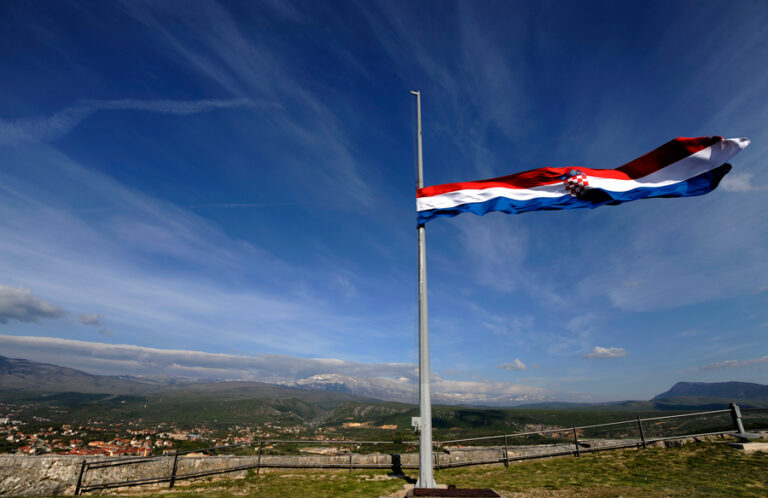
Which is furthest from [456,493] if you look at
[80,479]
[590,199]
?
[80,479]

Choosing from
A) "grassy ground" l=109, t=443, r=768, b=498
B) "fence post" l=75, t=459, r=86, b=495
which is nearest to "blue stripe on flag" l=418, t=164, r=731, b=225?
"grassy ground" l=109, t=443, r=768, b=498

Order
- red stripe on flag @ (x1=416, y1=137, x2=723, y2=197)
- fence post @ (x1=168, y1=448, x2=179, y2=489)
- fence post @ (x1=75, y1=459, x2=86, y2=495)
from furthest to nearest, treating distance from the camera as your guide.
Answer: fence post @ (x1=168, y1=448, x2=179, y2=489)
red stripe on flag @ (x1=416, y1=137, x2=723, y2=197)
fence post @ (x1=75, y1=459, x2=86, y2=495)

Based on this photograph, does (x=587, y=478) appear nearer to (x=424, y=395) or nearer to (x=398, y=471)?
(x=424, y=395)

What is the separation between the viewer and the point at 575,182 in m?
10.6

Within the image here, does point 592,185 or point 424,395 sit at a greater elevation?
point 592,185

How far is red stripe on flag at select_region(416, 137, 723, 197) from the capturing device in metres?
9.71

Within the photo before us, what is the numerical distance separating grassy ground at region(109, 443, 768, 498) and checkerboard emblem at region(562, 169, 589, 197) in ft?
24.7

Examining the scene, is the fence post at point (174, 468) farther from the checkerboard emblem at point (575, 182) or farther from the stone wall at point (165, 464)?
the checkerboard emblem at point (575, 182)

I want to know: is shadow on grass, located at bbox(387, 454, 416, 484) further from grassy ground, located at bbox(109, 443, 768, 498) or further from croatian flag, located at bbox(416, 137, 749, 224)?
croatian flag, located at bbox(416, 137, 749, 224)

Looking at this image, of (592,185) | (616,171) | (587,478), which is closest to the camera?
(587,478)

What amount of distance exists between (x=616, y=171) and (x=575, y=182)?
1.52 metres

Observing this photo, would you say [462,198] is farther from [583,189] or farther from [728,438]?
[728,438]

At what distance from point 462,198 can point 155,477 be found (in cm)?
1283

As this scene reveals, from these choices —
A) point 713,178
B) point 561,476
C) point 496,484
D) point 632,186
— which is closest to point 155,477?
point 496,484
